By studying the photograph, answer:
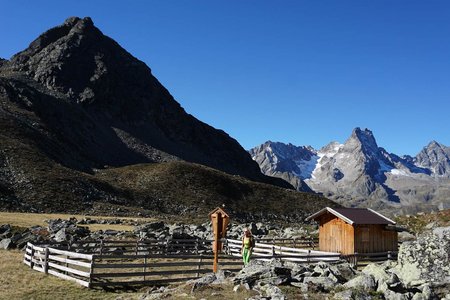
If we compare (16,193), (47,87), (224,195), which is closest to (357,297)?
(16,193)

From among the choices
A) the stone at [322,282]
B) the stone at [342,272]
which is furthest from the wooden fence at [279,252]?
the stone at [322,282]

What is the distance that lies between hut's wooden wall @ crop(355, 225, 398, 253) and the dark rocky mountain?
173 feet

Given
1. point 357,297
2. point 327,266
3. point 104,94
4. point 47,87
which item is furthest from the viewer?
point 104,94

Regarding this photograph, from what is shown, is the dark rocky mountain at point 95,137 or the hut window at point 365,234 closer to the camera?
the hut window at point 365,234

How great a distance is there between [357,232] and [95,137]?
374 feet

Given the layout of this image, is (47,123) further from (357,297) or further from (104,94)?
(357,297)

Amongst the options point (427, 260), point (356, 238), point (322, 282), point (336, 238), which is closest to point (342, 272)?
point (322, 282)

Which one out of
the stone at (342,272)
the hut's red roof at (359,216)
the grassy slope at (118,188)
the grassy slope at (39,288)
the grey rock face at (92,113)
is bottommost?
the grassy slope at (39,288)

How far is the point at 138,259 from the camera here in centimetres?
3216

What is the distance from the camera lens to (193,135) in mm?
181375

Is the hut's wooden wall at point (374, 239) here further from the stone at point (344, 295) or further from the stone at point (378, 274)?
the stone at point (344, 295)

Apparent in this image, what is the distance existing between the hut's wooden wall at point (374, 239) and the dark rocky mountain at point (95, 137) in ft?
173

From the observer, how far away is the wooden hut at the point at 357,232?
118ft

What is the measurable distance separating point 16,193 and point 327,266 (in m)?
69.4
